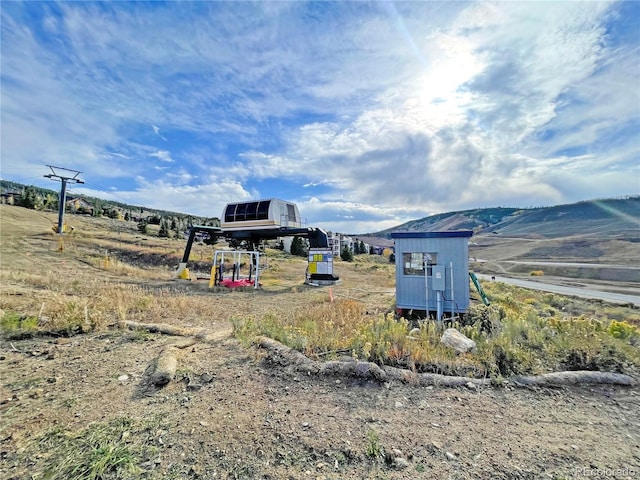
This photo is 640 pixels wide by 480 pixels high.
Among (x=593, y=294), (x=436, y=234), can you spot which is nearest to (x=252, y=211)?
(x=436, y=234)

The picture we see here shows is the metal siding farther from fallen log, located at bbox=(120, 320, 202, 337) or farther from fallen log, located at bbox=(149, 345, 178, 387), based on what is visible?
fallen log, located at bbox=(149, 345, 178, 387)

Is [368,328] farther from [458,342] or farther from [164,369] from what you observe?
[164,369]

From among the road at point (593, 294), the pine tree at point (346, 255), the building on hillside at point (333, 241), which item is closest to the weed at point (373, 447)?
the building on hillside at point (333, 241)

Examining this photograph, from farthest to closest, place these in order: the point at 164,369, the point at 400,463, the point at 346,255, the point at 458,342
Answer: the point at 346,255 → the point at 458,342 → the point at 164,369 → the point at 400,463

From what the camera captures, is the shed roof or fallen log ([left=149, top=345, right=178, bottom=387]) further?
the shed roof

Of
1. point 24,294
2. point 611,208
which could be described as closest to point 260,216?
point 24,294

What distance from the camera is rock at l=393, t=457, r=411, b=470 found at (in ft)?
9.21

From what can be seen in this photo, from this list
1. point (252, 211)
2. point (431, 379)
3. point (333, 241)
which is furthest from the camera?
point (333, 241)

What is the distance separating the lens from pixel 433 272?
415 inches

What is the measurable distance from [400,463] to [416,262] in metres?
8.75

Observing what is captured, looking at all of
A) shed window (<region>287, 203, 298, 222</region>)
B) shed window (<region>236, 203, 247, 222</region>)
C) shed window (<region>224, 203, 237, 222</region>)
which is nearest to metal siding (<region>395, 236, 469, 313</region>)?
shed window (<region>287, 203, 298, 222</region>)

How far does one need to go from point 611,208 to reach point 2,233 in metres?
182

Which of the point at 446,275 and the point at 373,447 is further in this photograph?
the point at 446,275

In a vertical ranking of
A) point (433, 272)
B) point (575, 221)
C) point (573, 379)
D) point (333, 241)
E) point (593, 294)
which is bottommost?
point (593, 294)
